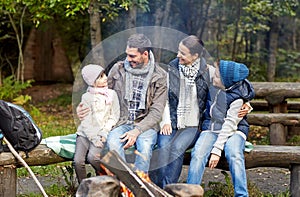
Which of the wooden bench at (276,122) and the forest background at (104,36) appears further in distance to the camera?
the forest background at (104,36)

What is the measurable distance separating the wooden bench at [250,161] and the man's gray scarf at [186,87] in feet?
1.08

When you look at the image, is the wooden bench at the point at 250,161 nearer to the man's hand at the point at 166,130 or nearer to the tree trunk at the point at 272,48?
the man's hand at the point at 166,130

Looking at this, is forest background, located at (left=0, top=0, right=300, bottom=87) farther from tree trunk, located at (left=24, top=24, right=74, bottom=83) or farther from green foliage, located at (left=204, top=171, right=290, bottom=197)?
green foliage, located at (left=204, top=171, right=290, bottom=197)

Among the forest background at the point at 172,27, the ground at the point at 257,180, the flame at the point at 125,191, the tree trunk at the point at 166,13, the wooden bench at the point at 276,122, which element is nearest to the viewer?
the flame at the point at 125,191

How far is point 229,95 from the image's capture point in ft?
16.1

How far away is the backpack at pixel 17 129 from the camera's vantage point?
15.0 feet

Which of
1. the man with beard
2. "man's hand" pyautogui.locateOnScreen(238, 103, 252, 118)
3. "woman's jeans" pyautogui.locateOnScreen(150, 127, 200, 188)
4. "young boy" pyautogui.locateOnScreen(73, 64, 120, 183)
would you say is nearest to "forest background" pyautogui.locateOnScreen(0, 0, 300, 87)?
the man with beard

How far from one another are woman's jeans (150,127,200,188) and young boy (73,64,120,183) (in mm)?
470

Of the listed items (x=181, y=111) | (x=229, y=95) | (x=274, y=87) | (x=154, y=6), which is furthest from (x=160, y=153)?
(x=154, y=6)

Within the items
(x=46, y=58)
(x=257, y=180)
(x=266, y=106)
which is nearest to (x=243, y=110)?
(x=257, y=180)

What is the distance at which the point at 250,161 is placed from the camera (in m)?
5.04

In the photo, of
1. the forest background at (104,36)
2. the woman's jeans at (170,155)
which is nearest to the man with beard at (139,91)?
the woman's jeans at (170,155)

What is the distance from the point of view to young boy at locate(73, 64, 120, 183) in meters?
4.80

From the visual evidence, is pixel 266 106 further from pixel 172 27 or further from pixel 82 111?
pixel 82 111
